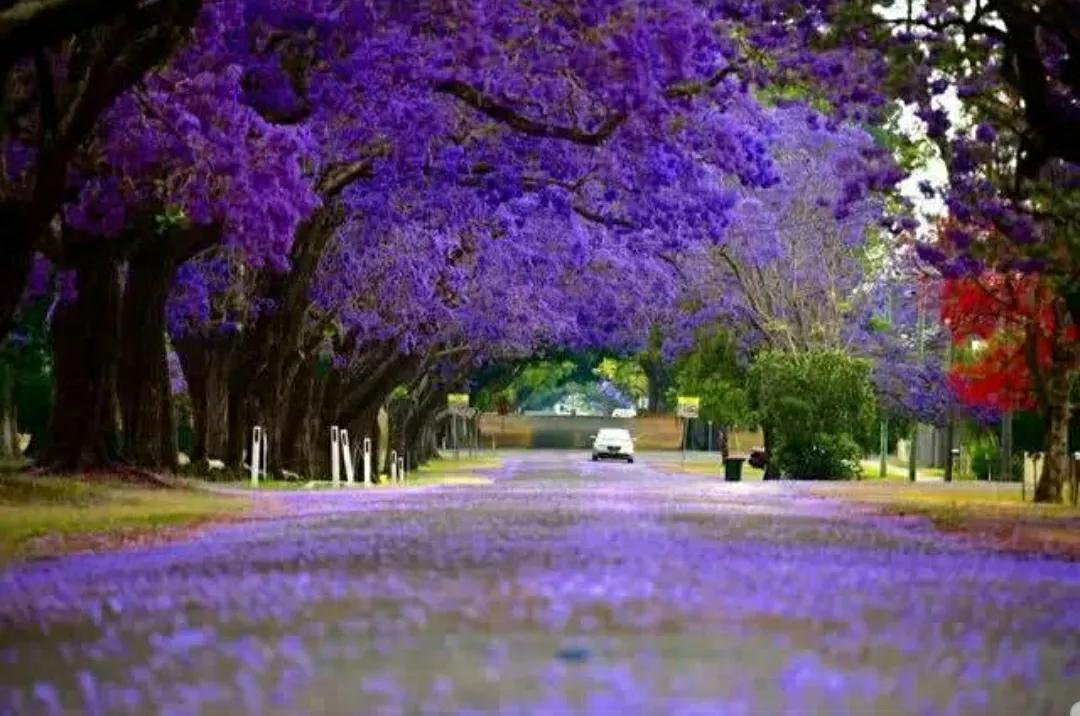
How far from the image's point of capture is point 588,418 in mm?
136500

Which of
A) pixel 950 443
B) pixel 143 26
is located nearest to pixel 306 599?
pixel 143 26

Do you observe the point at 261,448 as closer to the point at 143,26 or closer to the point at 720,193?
the point at 720,193

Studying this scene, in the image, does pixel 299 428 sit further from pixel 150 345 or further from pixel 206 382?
pixel 150 345

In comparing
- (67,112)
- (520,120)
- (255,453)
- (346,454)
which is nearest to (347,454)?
(346,454)

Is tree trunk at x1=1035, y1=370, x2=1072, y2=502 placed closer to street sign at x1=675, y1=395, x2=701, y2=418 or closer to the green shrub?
the green shrub

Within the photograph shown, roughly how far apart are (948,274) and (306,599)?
19652 mm

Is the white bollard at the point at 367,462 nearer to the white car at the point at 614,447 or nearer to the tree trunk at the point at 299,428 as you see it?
the tree trunk at the point at 299,428

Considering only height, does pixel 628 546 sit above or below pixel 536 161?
below

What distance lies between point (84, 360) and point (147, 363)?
7.15 ft

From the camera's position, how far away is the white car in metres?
95.6

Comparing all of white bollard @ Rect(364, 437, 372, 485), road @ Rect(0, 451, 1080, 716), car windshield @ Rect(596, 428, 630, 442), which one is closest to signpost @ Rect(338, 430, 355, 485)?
white bollard @ Rect(364, 437, 372, 485)

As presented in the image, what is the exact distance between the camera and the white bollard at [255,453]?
40812 millimetres

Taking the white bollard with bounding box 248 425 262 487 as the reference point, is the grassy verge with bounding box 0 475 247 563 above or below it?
below

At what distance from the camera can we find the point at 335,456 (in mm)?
46688
